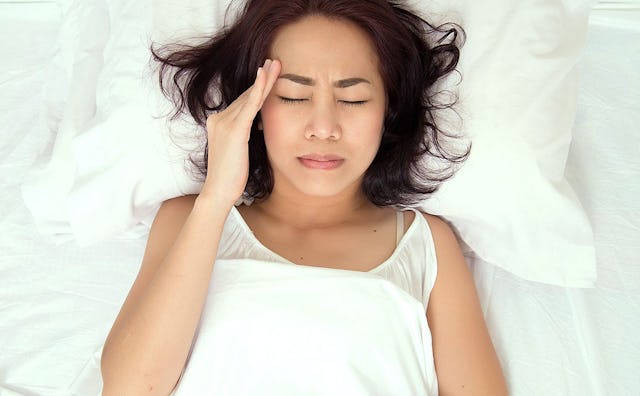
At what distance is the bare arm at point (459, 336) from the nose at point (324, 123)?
1.34 ft

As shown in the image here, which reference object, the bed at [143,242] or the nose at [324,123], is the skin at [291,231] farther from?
the bed at [143,242]

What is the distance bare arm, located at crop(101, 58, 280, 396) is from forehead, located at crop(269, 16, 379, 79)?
0.05 metres

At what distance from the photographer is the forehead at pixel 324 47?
1424 millimetres

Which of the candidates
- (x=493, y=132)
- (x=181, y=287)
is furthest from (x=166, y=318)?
(x=493, y=132)

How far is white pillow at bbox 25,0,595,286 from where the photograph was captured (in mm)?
1612

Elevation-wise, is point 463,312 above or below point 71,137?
below

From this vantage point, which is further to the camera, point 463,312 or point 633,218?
point 633,218

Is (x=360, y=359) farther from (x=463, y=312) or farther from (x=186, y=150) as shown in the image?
(x=186, y=150)

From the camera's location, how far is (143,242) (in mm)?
1818

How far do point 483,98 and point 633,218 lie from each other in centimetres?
46

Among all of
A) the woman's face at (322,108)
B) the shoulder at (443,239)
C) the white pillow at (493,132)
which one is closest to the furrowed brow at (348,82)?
the woman's face at (322,108)

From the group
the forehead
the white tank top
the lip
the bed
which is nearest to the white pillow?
the bed

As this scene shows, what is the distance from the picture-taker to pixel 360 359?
4.66ft

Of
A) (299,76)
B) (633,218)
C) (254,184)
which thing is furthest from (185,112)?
(633,218)
